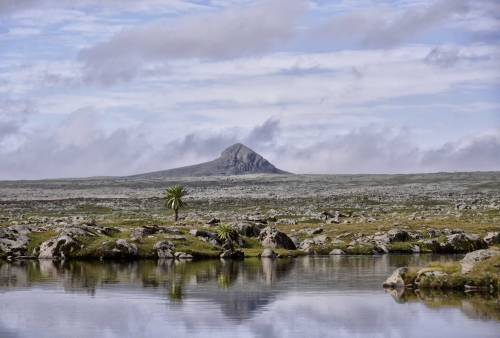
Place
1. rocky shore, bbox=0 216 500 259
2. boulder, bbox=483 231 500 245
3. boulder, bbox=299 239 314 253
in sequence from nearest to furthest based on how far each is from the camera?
rocky shore, bbox=0 216 500 259
boulder, bbox=299 239 314 253
boulder, bbox=483 231 500 245

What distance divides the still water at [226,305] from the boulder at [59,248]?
33.5ft

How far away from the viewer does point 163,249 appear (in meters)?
101

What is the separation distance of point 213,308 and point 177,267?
33.0 meters

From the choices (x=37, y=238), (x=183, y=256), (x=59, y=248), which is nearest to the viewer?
(x=59, y=248)

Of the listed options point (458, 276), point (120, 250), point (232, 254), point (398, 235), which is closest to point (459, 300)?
point (458, 276)

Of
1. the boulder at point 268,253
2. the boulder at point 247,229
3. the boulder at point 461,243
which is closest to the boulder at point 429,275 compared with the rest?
the boulder at point 268,253

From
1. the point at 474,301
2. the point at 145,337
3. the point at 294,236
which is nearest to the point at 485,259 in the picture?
the point at 474,301

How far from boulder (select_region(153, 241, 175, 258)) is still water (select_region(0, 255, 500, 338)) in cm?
1265

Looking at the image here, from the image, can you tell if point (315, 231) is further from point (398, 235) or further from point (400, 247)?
point (400, 247)

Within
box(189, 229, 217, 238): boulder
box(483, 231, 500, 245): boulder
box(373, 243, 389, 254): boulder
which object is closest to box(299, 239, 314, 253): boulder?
box(373, 243, 389, 254): boulder

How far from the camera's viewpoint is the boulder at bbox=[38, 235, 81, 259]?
3910 inches

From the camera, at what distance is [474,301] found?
58219 millimetres

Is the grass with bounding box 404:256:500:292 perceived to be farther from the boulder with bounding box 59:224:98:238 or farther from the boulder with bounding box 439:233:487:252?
the boulder with bounding box 439:233:487:252

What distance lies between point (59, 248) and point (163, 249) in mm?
11344
